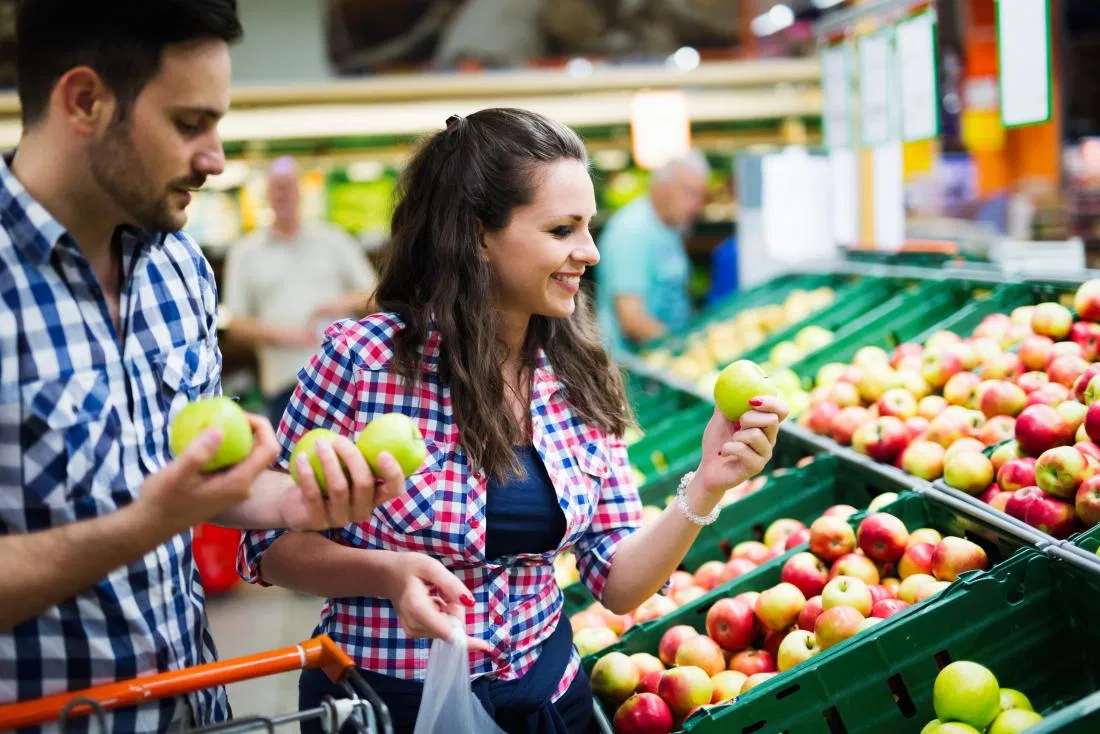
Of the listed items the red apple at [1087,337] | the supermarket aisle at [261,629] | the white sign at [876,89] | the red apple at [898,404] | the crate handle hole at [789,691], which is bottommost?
the supermarket aisle at [261,629]

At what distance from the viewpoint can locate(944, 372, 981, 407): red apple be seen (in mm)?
2930

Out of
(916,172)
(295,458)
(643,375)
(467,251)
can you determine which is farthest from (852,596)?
(916,172)

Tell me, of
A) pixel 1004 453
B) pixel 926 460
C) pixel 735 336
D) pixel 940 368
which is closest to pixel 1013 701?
pixel 1004 453

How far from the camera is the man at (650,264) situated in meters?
5.87

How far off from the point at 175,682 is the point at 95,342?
46cm

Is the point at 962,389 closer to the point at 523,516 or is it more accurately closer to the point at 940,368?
the point at 940,368

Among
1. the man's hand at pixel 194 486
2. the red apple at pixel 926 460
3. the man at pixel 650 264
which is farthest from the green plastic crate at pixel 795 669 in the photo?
the man at pixel 650 264

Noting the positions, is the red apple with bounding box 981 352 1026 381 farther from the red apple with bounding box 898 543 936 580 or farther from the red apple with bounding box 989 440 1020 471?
the red apple with bounding box 898 543 936 580

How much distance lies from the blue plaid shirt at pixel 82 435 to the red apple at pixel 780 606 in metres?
1.20

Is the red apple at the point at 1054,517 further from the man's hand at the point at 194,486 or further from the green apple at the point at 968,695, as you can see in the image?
the man's hand at the point at 194,486

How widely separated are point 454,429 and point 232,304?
424cm

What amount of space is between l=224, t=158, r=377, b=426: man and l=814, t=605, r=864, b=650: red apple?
3838 millimetres

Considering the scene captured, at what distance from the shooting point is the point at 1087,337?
9.16 ft

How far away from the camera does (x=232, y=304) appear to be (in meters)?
5.80
